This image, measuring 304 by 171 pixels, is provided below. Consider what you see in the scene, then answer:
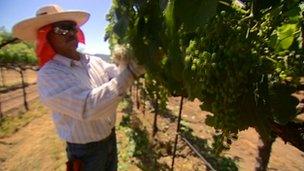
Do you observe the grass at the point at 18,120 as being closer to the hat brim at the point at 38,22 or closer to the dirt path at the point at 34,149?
the dirt path at the point at 34,149

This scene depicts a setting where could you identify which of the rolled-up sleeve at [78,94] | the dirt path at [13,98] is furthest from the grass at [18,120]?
the rolled-up sleeve at [78,94]

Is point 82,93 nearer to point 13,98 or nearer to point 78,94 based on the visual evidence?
point 78,94

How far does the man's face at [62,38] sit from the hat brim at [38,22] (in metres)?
0.09

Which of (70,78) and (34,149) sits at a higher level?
(70,78)

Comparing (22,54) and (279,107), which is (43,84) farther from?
(22,54)

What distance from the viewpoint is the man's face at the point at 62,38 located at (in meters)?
3.47

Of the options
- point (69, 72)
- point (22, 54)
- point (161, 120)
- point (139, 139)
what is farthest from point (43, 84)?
point (22, 54)

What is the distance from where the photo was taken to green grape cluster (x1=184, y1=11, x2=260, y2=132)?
4.26ft

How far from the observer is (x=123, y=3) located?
5.06 ft

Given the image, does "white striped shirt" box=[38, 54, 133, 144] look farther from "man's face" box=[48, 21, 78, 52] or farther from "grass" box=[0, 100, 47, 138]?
"grass" box=[0, 100, 47, 138]

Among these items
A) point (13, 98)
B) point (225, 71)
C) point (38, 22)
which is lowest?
point (13, 98)

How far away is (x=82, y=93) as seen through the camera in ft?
9.36

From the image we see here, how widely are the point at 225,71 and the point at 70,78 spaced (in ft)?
6.63

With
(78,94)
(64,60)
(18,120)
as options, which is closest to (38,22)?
(64,60)
